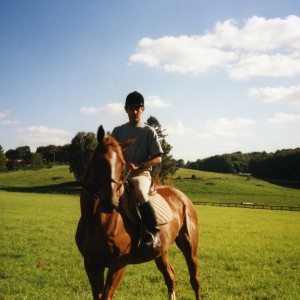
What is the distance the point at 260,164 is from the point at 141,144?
480 feet

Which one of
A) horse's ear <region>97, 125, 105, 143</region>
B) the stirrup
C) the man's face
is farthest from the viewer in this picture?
the man's face

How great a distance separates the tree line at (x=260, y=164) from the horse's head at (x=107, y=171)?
435 feet

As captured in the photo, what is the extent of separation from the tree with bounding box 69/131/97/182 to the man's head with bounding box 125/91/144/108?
224 feet

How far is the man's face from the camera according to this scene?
20.0ft

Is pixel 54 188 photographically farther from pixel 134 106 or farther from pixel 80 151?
pixel 134 106

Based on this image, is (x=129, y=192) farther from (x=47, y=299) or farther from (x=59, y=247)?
(x=59, y=247)

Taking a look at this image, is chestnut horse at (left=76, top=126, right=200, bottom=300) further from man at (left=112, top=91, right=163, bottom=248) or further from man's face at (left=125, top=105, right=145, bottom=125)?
man's face at (left=125, top=105, right=145, bottom=125)

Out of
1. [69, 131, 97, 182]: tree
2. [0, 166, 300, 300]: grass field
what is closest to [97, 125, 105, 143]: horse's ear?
[0, 166, 300, 300]: grass field

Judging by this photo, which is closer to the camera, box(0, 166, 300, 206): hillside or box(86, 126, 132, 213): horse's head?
box(86, 126, 132, 213): horse's head

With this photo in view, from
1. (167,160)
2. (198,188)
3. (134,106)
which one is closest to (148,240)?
(134,106)

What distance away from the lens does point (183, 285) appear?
A: 29.3ft

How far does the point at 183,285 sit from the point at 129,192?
4569mm

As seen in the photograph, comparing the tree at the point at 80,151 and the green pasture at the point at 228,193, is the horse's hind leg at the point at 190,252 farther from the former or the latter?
the tree at the point at 80,151

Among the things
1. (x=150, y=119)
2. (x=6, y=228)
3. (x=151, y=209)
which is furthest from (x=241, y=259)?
(x=150, y=119)
